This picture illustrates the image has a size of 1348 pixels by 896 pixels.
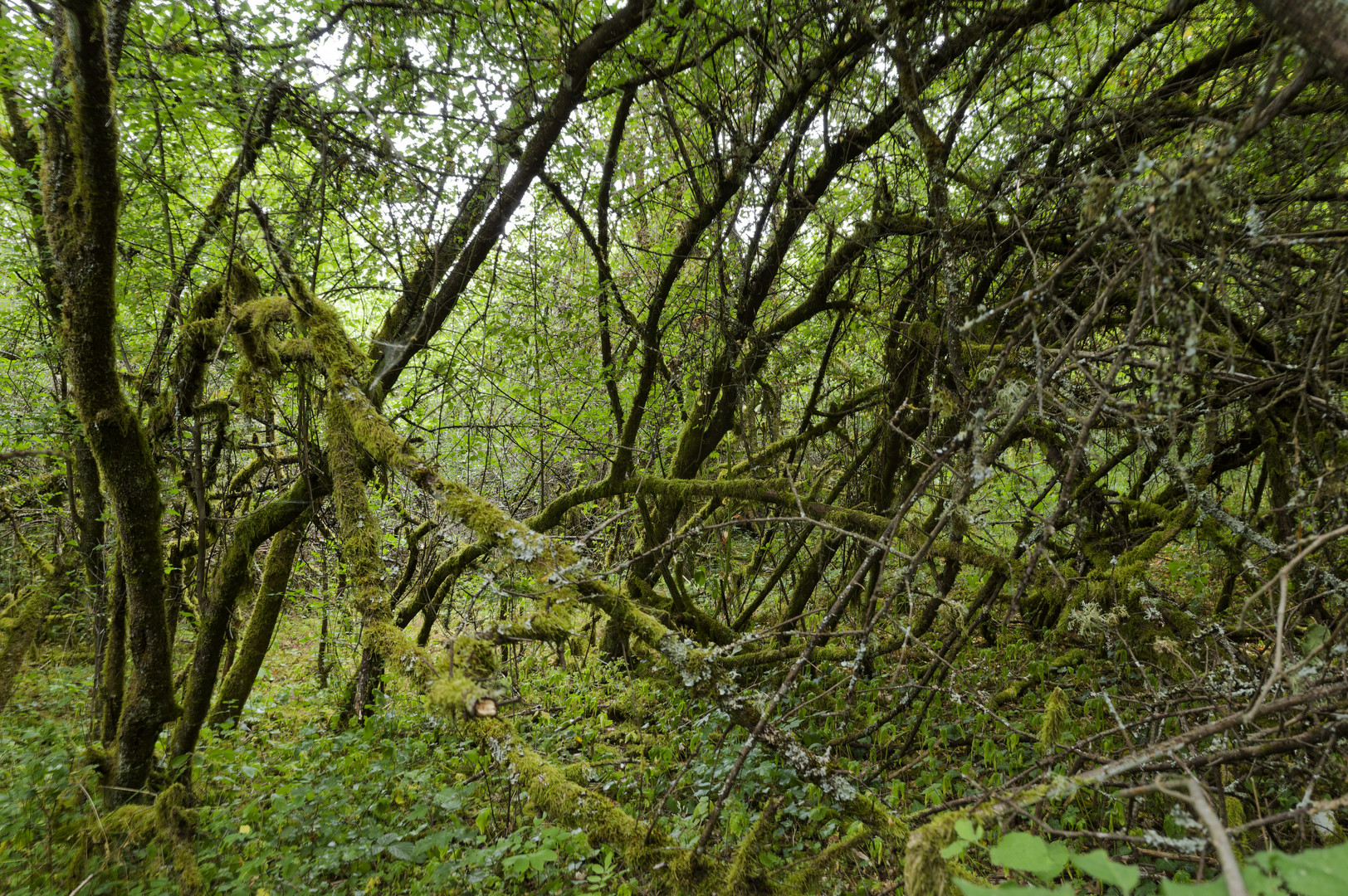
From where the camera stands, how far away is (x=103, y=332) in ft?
8.94

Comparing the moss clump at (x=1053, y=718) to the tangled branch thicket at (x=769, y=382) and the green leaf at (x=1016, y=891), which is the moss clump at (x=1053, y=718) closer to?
the tangled branch thicket at (x=769, y=382)

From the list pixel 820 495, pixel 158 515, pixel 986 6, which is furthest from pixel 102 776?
pixel 986 6

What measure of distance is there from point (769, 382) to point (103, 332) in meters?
3.87

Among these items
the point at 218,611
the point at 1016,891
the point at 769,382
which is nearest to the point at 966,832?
the point at 1016,891

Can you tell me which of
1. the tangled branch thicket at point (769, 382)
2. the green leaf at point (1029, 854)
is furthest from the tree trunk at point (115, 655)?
the green leaf at point (1029, 854)

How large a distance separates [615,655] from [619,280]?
3.76 metres

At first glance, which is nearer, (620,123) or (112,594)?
(112,594)

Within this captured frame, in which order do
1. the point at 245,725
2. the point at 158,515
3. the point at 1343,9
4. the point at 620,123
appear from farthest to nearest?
the point at 245,725
the point at 620,123
the point at 158,515
the point at 1343,9

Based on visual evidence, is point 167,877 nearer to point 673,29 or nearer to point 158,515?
point 158,515

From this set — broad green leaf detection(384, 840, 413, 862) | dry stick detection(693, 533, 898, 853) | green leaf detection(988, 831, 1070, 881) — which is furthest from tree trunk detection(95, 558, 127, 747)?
green leaf detection(988, 831, 1070, 881)

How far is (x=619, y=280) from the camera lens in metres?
4.89

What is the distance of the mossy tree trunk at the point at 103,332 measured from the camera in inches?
92.3

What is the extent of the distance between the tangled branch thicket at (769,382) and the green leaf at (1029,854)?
0.09 metres

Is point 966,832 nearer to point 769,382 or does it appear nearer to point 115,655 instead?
point 769,382
